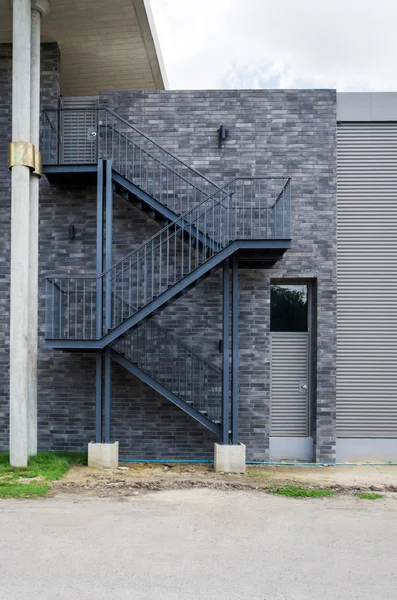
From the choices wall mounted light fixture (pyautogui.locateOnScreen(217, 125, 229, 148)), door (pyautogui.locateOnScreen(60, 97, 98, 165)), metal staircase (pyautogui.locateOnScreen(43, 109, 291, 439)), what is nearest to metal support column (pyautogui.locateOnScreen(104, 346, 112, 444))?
metal staircase (pyautogui.locateOnScreen(43, 109, 291, 439))

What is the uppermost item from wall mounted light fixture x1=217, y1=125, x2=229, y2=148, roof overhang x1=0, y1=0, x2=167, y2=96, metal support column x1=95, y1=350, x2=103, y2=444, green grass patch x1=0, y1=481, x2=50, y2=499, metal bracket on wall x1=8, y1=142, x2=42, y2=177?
roof overhang x1=0, y1=0, x2=167, y2=96

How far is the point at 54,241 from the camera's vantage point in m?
9.21

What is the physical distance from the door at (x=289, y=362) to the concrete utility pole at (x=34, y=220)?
418 centimetres

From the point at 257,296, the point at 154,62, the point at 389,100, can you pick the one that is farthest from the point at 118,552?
the point at 154,62

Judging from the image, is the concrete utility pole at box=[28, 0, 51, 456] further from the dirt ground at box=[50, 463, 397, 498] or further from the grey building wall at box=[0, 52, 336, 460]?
the dirt ground at box=[50, 463, 397, 498]

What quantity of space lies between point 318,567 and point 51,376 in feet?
19.4

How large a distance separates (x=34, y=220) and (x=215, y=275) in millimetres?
3248

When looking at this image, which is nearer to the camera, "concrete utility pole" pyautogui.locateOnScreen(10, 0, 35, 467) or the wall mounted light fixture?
"concrete utility pole" pyautogui.locateOnScreen(10, 0, 35, 467)

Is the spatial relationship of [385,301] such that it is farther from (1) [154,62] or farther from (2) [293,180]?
(1) [154,62]

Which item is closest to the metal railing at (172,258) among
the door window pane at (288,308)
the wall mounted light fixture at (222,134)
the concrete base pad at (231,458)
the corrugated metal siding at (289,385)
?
the wall mounted light fixture at (222,134)

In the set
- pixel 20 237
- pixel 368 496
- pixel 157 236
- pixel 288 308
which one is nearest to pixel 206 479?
pixel 368 496

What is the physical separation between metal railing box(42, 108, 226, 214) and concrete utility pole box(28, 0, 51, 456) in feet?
2.25

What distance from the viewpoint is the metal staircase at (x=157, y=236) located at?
8609 millimetres

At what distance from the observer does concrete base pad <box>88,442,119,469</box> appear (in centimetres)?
816
